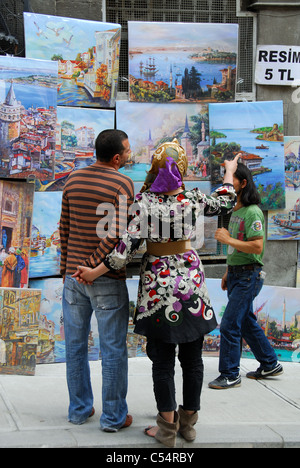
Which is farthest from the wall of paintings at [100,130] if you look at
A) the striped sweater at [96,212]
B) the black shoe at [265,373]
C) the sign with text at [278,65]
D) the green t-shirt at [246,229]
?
the striped sweater at [96,212]

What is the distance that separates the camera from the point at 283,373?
534 centimetres

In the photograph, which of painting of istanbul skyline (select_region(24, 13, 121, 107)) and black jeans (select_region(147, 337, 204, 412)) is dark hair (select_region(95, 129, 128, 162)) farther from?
painting of istanbul skyline (select_region(24, 13, 121, 107))

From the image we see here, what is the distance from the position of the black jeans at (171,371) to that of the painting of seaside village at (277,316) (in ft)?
6.53

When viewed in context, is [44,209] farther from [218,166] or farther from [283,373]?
[283,373]

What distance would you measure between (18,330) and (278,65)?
3.33 metres

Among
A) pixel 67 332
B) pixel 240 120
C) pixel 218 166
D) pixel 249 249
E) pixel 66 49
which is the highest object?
pixel 66 49

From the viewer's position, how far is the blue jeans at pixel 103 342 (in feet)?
12.3

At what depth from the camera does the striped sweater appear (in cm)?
369

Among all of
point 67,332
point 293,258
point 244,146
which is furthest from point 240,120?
point 67,332

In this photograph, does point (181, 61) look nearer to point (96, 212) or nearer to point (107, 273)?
point (96, 212)

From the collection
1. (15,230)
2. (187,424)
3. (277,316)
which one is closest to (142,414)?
(187,424)

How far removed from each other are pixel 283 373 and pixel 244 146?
78.9 inches

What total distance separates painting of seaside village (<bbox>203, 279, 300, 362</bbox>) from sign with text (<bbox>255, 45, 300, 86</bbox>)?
1908 millimetres
